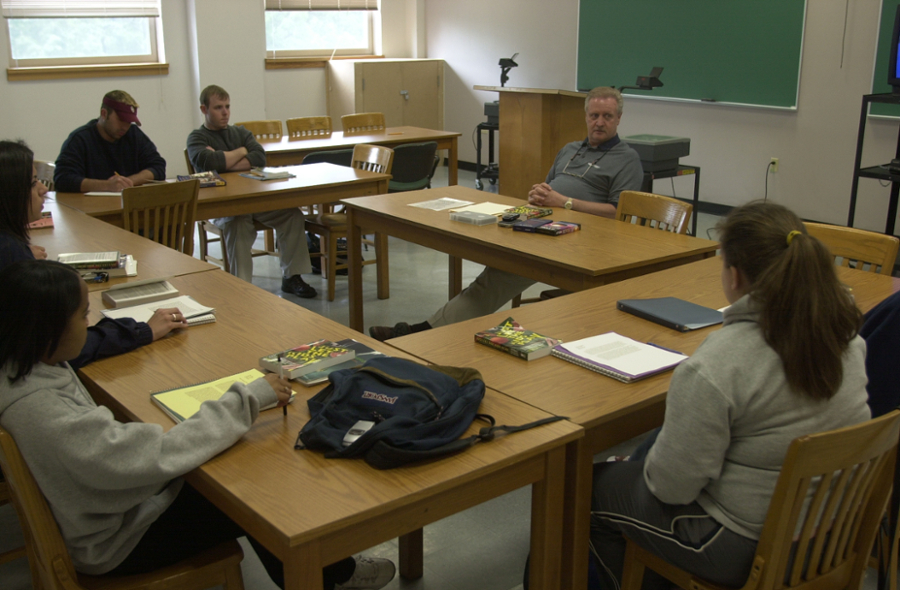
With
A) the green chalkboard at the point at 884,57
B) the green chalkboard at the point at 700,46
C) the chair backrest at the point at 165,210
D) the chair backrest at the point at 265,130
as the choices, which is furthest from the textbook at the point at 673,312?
the green chalkboard at the point at 700,46

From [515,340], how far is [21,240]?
4.43 feet

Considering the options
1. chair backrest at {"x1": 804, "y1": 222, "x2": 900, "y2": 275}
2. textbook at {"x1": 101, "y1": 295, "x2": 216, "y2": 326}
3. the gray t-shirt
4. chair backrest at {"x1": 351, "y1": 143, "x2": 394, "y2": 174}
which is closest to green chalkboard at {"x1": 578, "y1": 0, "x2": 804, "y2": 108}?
the gray t-shirt

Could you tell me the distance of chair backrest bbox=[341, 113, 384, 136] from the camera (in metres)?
6.29

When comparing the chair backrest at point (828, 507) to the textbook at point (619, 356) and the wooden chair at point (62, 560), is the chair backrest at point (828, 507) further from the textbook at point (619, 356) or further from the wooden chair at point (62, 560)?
the wooden chair at point (62, 560)

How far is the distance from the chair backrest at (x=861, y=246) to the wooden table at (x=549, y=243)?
38 centimetres

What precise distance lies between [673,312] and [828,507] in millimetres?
863

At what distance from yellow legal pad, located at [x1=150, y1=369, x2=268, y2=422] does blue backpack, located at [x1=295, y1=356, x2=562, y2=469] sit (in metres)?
0.23

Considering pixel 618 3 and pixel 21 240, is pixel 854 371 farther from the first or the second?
pixel 618 3

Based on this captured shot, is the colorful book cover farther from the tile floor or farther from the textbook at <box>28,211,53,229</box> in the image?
the textbook at <box>28,211,53,229</box>

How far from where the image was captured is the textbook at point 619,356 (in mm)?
1857

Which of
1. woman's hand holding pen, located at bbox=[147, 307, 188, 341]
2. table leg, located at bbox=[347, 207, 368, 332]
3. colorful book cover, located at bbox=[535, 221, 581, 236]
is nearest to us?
woman's hand holding pen, located at bbox=[147, 307, 188, 341]

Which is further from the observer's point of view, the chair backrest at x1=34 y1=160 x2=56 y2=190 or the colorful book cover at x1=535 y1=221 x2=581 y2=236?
the chair backrest at x1=34 y1=160 x2=56 y2=190

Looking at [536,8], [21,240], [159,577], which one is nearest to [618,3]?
[536,8]

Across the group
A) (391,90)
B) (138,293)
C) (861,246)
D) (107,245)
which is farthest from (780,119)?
(138,293)
